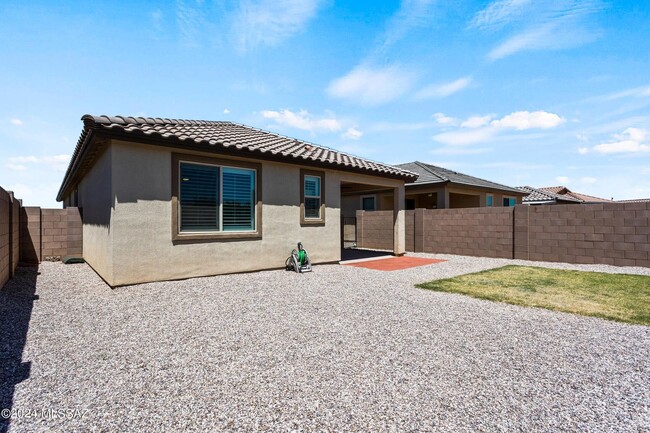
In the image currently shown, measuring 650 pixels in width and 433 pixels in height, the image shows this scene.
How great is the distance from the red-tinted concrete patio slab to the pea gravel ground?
14.9ft

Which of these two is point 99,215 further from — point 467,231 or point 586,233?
point 586,233

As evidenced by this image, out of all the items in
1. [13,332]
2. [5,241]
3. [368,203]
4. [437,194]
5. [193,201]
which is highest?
[437,194]

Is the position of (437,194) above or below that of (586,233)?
above

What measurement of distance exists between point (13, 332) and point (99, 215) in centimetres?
502

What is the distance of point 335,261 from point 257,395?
8888 millimetres

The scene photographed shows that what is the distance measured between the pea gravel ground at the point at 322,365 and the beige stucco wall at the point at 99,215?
154cm

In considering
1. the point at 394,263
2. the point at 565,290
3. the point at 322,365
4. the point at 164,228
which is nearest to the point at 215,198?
the point at 164,228

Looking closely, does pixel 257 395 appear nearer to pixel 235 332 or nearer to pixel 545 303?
pixel 235 332

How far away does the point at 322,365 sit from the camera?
3.63 metres

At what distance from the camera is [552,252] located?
12461 mm

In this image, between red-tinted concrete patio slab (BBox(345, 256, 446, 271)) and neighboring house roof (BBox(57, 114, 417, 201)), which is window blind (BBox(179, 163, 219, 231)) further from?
red-tinted concrete patio slab (BBox(345, 256, 446, 271))

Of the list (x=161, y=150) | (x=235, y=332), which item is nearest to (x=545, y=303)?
(x=235, y=332)

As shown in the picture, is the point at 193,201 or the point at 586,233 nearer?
the point at 193,201

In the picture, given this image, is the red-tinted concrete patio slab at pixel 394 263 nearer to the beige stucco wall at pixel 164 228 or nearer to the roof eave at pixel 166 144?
the beige stucco wall at pixel 164 228
